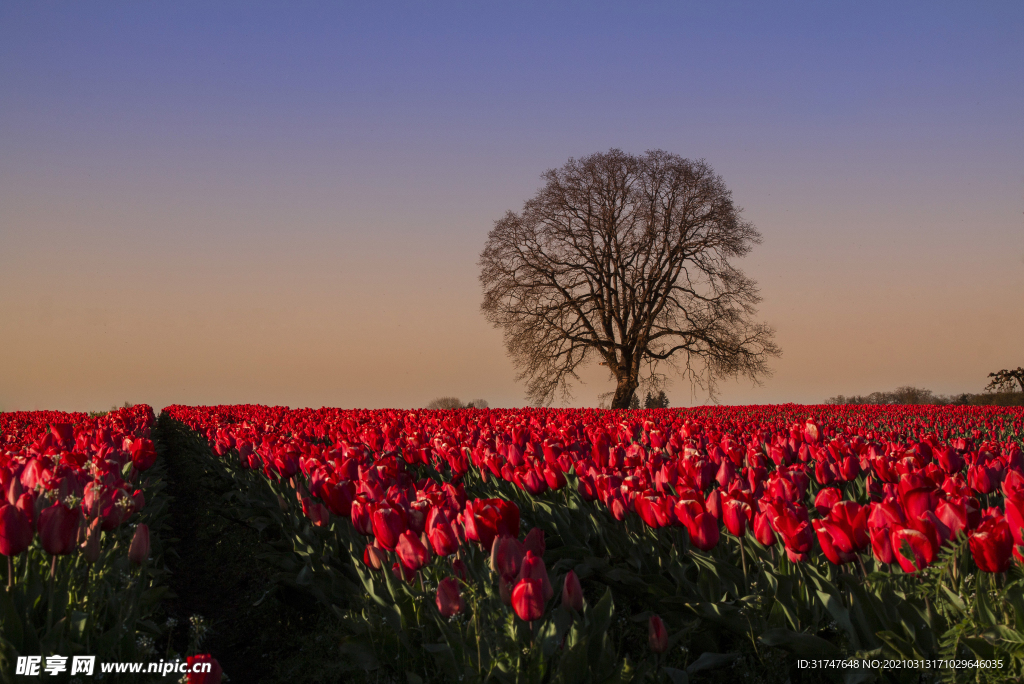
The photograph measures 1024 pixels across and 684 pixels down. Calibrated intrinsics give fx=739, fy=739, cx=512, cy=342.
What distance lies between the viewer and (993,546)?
8.21 ft

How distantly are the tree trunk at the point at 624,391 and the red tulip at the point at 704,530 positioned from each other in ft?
85.3

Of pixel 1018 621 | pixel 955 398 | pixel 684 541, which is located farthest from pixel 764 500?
pixel 955 398

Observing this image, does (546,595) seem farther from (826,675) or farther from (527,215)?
(527,215)

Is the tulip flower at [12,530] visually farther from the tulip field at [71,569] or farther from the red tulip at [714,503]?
the red tulip at [714,503]

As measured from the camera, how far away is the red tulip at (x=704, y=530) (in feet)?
10.1

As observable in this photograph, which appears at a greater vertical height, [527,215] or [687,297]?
[527,215]

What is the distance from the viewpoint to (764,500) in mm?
3133

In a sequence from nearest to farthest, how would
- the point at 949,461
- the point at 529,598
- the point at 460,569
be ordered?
the point at 529,598 < the point at 460,569 < the point at 949,461

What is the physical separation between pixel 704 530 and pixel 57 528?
251 centimetres

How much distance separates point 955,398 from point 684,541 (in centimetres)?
3529

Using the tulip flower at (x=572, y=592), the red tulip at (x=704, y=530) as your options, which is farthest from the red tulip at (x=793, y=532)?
the tulip flower at (x=572, y=592)

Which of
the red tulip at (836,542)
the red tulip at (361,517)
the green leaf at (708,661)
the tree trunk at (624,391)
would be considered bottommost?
the green leaf at (708,661)

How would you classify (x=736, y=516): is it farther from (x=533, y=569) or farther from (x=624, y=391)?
(x=624, y=391)

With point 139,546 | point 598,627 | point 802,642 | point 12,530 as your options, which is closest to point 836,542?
point 802,642
